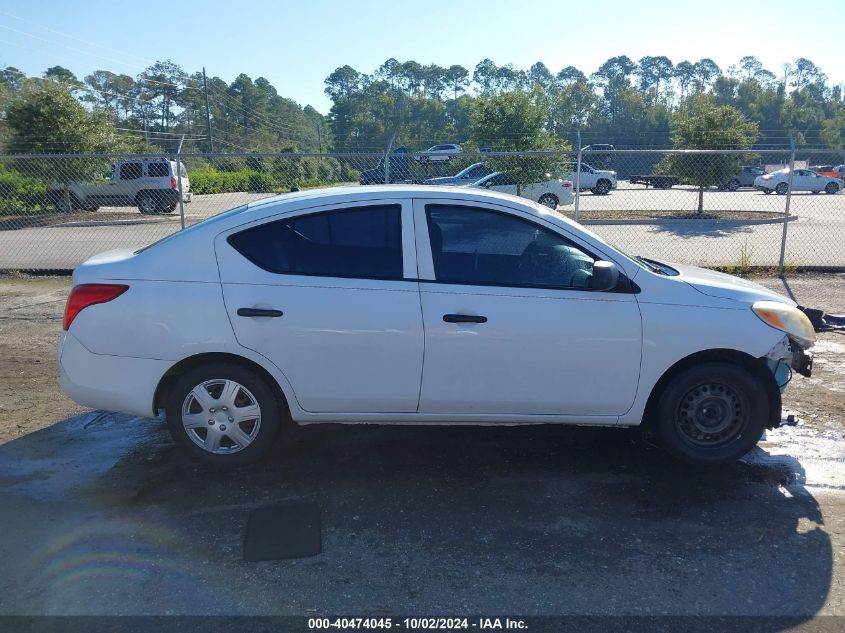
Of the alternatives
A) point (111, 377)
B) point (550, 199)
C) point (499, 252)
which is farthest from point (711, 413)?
point (550, 199)

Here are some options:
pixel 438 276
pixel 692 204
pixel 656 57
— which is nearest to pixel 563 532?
pixel 438 276

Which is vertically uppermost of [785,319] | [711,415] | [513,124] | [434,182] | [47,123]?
[47,123]

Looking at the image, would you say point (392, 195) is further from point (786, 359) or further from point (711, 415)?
point (786, 359)

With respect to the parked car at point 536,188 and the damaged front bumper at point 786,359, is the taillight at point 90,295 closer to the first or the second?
the damaged front bumper at point 786,359

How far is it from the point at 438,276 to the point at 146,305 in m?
1.75

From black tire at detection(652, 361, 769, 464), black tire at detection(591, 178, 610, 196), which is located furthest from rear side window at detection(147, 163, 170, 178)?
black tire at detection(652, 361, 769, 464)

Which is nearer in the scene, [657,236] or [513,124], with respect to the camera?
[657,236]

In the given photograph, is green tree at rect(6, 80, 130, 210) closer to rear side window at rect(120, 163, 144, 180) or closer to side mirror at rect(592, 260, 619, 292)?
rear side window at rect(120, 163, 144, 180)

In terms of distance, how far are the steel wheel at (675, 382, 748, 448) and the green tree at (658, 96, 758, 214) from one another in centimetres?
1787

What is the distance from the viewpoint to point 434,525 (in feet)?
12.7

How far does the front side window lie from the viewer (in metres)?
4.34

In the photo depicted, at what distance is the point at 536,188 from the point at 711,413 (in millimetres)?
14454

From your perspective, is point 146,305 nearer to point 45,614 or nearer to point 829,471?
point 45,614

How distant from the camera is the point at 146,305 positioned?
14.1ft
